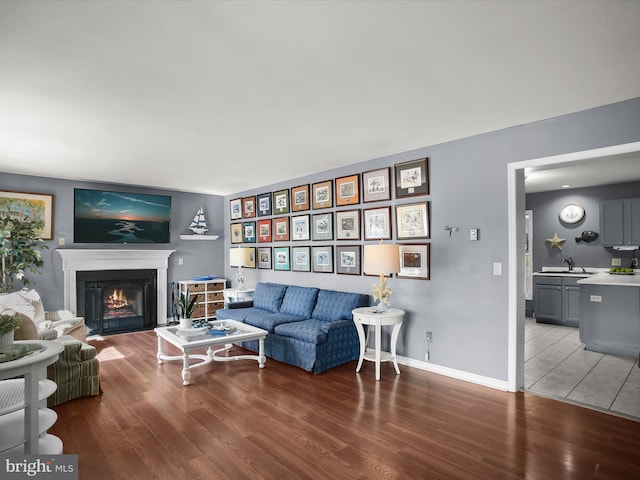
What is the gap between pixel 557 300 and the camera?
648cm

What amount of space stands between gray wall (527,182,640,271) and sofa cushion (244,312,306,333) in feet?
17.3

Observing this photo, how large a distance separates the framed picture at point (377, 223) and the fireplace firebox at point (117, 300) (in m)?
4.13

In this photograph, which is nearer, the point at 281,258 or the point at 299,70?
the point at 299,70

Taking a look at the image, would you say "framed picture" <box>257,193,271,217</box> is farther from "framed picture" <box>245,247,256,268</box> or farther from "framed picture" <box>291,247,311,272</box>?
"framed picture" <box>291,247,311,272</box>

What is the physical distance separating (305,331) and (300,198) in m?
2.34

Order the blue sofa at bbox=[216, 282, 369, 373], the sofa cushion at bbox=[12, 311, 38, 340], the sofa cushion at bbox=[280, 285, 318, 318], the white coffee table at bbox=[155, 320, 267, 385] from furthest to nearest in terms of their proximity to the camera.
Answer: the sofa cushion at bbox=[280, 285, 318, 318] → the blue sofa at bbox=[216, 282, 369, 373] → the white coffee table at bbox=[155, 320, 267, 385] → the sofa cushion at bbox=[12, 311, 38, 340]

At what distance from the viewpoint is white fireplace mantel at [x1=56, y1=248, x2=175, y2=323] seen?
5719 mm

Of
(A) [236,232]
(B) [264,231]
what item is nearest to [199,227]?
(A) [236,232]

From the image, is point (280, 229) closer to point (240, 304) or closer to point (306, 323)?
point (240, 304)

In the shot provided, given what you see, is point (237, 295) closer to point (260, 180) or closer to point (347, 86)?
point (260, 180)

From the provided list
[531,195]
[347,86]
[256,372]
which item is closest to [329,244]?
[256,372]

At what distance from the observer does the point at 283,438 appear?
264 cm

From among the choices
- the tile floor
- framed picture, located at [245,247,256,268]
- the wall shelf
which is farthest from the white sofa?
the tile floor

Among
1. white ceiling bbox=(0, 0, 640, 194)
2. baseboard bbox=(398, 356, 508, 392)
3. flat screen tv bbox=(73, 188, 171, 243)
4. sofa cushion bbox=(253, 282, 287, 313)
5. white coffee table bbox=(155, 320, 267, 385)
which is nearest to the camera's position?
white ceiling bbox=(0, 0, 640, 194)
